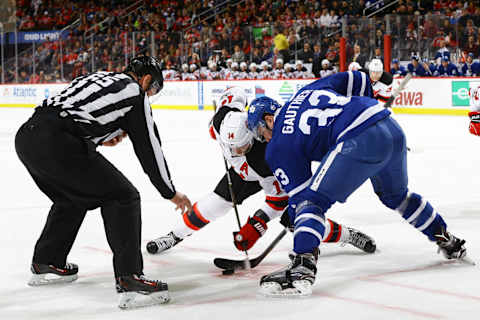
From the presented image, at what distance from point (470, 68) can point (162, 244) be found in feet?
39.1

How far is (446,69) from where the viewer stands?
15.5m

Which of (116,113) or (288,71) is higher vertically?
(288,71)

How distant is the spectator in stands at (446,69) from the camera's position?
1542cm

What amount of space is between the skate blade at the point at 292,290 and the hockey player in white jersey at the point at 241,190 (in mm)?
605

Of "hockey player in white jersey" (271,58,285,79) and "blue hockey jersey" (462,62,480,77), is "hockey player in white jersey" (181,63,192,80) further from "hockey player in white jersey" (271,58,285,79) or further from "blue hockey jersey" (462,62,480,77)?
"blue hockey jersey" (462,62,480,77)

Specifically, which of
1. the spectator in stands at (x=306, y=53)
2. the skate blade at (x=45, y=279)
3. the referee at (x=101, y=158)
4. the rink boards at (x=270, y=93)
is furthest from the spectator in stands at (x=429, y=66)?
the referee at (x=101, y=158)

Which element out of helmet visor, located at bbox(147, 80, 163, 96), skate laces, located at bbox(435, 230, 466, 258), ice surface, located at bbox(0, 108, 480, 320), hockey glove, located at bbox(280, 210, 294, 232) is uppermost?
helmet visor, located at bbox(147, 80, 163, 96)

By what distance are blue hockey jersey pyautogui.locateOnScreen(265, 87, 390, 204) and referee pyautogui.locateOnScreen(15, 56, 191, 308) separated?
519 mm

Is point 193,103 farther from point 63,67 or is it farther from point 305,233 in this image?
point 305,233

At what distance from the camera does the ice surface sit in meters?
3.36

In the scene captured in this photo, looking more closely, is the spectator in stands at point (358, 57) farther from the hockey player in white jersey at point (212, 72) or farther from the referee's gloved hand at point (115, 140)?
the referee's gloved hand at point (115, 140)

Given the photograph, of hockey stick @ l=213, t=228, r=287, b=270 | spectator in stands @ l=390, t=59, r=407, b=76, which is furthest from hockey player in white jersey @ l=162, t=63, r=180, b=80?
hockey stick @ l=213, t=228, r=287, b=270

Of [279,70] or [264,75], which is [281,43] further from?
[264,75]

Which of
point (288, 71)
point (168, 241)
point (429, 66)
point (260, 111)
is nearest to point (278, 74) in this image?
point (288, 71)
